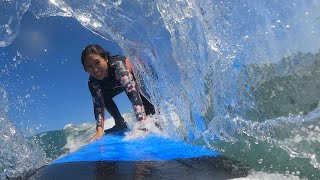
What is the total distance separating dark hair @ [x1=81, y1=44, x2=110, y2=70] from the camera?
427cm

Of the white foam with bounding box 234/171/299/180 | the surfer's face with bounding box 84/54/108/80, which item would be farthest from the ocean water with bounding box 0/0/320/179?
the surfer's face with bounding box 84/54/108/80

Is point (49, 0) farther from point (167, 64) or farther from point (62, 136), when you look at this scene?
Result: point (62, 136)

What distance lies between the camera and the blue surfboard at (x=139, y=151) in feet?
8.83

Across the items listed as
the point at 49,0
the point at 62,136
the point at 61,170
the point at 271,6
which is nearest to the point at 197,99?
the point at 271,6

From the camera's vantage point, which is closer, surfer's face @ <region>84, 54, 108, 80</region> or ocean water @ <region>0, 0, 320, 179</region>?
ocean water @ <region>0, 0, 320, 179</region>

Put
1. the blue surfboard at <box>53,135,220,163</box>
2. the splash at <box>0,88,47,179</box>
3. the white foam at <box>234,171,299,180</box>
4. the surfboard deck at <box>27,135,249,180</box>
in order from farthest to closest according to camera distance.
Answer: the splash at <box>0,88,47,179</box> < the blue surfboard at <box>53,135,220,163</box> < the surfboard deck at <box>27,135,249,180</box> < the white foam at <box>234,171,299,180</box>

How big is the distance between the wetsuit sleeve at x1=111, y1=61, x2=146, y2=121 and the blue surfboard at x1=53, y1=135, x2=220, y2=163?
768mm

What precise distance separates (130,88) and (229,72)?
182 cm

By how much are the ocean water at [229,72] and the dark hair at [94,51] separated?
23 cm

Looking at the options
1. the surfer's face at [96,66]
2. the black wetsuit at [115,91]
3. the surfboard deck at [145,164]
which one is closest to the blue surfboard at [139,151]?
the surfboard deck at [145,164]

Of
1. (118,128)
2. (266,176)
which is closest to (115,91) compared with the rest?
(118,128)

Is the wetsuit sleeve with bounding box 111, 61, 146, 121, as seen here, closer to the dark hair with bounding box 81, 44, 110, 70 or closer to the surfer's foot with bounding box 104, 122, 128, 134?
the dark hair with bounding box 81, 44, 110, 70

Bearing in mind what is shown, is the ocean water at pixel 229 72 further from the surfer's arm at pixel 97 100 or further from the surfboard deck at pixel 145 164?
the surfer's arm at pixel 97 100

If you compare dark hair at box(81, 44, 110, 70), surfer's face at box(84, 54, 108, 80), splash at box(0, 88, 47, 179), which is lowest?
splash at box(0, 88, 47, 179)
